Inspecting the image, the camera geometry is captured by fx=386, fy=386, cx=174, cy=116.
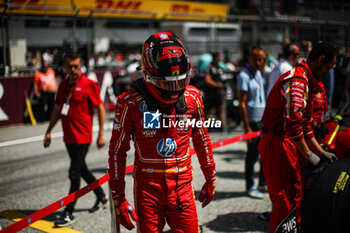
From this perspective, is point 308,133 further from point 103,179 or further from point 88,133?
point 88,133

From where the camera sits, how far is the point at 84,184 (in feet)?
20.4

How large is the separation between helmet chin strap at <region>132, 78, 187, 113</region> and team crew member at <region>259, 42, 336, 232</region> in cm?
105

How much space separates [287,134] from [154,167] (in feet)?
4.50

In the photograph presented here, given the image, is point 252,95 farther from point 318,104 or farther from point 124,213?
point 124,213

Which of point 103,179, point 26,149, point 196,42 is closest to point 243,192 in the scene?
point 103,179

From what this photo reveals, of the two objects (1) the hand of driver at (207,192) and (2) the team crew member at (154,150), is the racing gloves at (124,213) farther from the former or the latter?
(1) the hand of driver at (207,192)

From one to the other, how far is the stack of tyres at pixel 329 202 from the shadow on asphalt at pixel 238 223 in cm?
180

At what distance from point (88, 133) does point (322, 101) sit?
2770mm

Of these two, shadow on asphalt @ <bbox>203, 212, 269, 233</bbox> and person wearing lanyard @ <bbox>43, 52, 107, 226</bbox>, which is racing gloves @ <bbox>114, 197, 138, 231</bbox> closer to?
shadow on asphalt @ <bbox>203, 212, 269, 233</bbox>

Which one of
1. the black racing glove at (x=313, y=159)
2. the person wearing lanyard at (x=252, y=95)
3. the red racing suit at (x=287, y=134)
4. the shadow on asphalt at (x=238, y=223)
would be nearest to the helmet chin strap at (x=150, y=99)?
the red racing suit at (x=287, y=134)

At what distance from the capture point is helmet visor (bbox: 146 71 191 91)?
2.57m

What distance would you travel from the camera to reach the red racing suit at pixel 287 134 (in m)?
3.27

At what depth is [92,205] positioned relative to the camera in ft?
17.5

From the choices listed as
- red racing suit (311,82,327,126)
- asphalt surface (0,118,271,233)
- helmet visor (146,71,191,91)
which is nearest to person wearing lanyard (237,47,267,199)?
asphalt surface (0,118,271,233)
